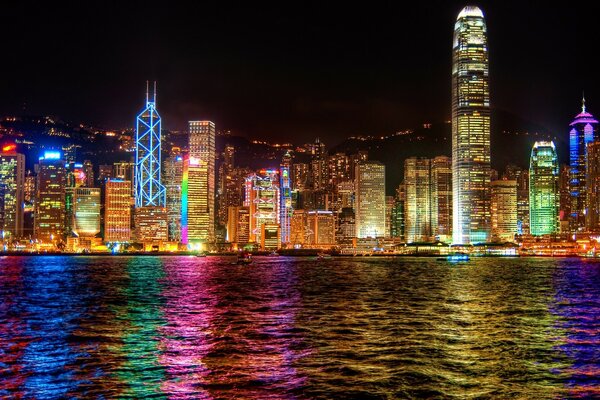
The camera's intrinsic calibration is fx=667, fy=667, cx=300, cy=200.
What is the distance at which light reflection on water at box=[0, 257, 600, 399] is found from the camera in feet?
81.6

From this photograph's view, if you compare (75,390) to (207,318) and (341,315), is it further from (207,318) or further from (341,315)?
(341,315)

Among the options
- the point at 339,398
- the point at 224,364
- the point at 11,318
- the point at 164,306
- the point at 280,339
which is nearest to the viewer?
the point at 339,398

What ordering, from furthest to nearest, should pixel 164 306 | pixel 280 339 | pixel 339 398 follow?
pixel 164 306
pixel 280 339
pixel 339 398

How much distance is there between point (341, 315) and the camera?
46.9 metres

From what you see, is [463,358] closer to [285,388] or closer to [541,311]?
[285,388]

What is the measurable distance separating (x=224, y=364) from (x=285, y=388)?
5.08 m

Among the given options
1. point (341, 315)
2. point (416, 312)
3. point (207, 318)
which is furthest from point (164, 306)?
point (416, 312)

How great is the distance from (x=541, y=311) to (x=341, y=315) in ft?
51.5

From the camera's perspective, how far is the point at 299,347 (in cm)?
3316

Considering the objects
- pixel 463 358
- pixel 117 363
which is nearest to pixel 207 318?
pixel 117 363

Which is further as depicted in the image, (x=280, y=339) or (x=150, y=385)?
(x=280, y=339)

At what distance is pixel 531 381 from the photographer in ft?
85.0

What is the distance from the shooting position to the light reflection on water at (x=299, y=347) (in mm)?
24875

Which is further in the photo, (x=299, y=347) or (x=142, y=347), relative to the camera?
(x=299, y=347)
